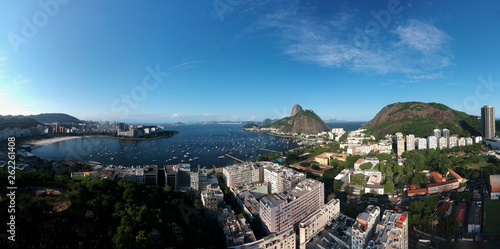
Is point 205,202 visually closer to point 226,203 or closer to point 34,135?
point 226,203

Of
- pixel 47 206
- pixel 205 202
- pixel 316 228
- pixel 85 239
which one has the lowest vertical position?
pixel 316 228

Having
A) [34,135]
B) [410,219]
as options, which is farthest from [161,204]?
[34,135]

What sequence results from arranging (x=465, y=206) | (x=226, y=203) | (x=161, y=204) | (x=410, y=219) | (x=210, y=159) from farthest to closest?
1. (x=210, y=159)
2. (x=226, y=203)
3. (x=465, y=206)
4. (x=410, y=219)
5. (x=161, y=204)

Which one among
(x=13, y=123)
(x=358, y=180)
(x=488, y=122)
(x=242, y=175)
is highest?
(x=13, y=123)

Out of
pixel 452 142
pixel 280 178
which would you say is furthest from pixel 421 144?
pixel 280 178

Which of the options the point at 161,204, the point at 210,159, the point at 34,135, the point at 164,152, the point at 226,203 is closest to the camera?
the point at 161,204

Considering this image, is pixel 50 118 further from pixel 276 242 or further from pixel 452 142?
pixel 452 142

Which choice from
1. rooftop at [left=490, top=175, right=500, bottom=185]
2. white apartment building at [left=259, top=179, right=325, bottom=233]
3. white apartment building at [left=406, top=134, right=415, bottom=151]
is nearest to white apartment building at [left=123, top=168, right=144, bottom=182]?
white apartment building at [left=259, top=179, right=325, bottom=233]
